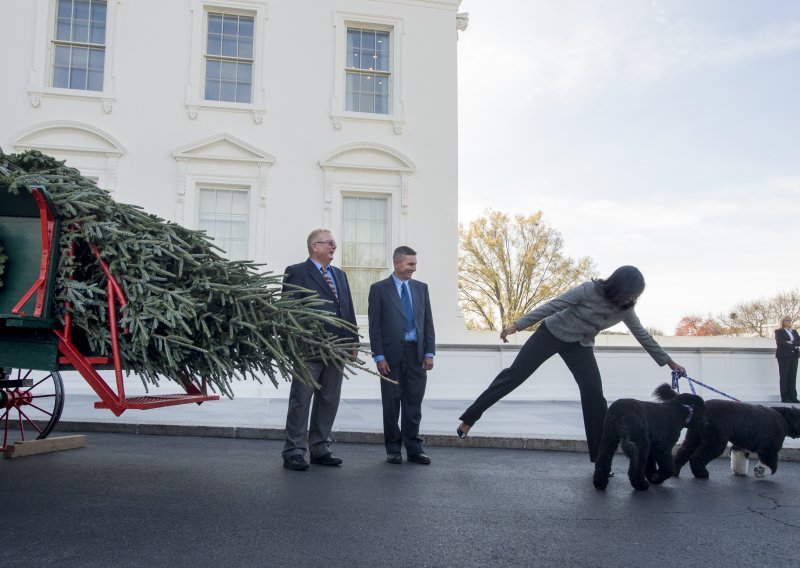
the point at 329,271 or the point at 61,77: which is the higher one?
the point at 61,77

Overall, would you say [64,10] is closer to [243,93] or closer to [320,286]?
[243,93]

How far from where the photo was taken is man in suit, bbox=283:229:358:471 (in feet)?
19.1

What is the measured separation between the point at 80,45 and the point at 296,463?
35.3ft

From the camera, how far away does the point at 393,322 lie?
6355 mm

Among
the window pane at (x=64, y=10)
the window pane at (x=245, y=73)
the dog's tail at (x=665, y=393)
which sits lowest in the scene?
the dog's tail at (x=665, y=393)

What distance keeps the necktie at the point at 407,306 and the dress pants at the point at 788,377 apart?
11243 millimetres

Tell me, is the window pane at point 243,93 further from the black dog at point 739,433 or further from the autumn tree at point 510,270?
the autumn tree at point 510,270

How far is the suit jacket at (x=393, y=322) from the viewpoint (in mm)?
6316

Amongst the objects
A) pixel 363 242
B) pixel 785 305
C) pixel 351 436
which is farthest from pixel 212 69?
pixel 785 305

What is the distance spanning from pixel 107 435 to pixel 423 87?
9326 millimetres

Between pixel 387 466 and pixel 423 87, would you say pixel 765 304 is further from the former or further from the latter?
pixel 387 466

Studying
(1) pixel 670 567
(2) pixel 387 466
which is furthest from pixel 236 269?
(1) pixel 670 567

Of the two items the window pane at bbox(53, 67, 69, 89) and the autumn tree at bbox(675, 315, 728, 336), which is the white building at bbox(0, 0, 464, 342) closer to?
the window pane at bbox(53, 67, 69, 89)

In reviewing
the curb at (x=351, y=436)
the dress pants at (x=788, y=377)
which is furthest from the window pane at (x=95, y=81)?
the dress pants at (x=788, y=377)
